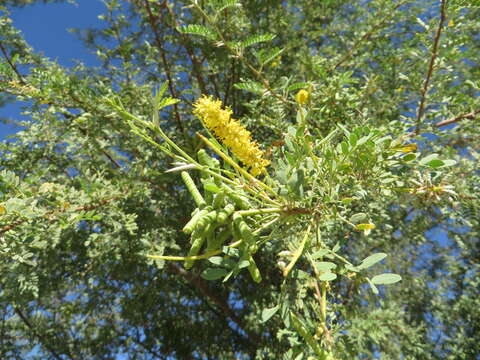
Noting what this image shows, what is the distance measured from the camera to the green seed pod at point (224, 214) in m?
0.81

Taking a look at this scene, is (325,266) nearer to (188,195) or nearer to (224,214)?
(224,214)

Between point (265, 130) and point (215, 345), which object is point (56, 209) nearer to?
point (265, 130)

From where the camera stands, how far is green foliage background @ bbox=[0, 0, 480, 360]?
170 cm

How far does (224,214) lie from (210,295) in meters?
2.77

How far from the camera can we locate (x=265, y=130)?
293cm

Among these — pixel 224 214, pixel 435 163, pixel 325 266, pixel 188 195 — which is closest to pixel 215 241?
pixel 224 214

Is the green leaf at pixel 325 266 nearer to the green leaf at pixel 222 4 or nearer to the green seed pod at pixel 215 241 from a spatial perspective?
the green seed pod at pixel 215 241

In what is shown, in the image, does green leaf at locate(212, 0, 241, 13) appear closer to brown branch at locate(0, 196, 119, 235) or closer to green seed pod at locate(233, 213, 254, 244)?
green seed pod at locate(233, 213, 254, 244)

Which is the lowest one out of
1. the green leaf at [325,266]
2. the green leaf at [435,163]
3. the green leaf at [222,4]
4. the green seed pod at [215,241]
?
the green leaf at [325,266]

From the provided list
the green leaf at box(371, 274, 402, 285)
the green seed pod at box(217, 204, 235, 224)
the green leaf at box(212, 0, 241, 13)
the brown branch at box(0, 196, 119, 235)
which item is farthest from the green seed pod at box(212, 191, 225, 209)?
the brown branch at box(0, 196, 119, 235)

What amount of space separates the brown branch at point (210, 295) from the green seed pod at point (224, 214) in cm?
224

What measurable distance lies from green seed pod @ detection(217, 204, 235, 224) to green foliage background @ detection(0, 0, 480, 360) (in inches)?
11.9

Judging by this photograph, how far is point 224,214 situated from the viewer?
822mm

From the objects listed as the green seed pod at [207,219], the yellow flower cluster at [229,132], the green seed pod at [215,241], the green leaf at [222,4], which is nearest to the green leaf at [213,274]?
the green seed pod at [215,241]
